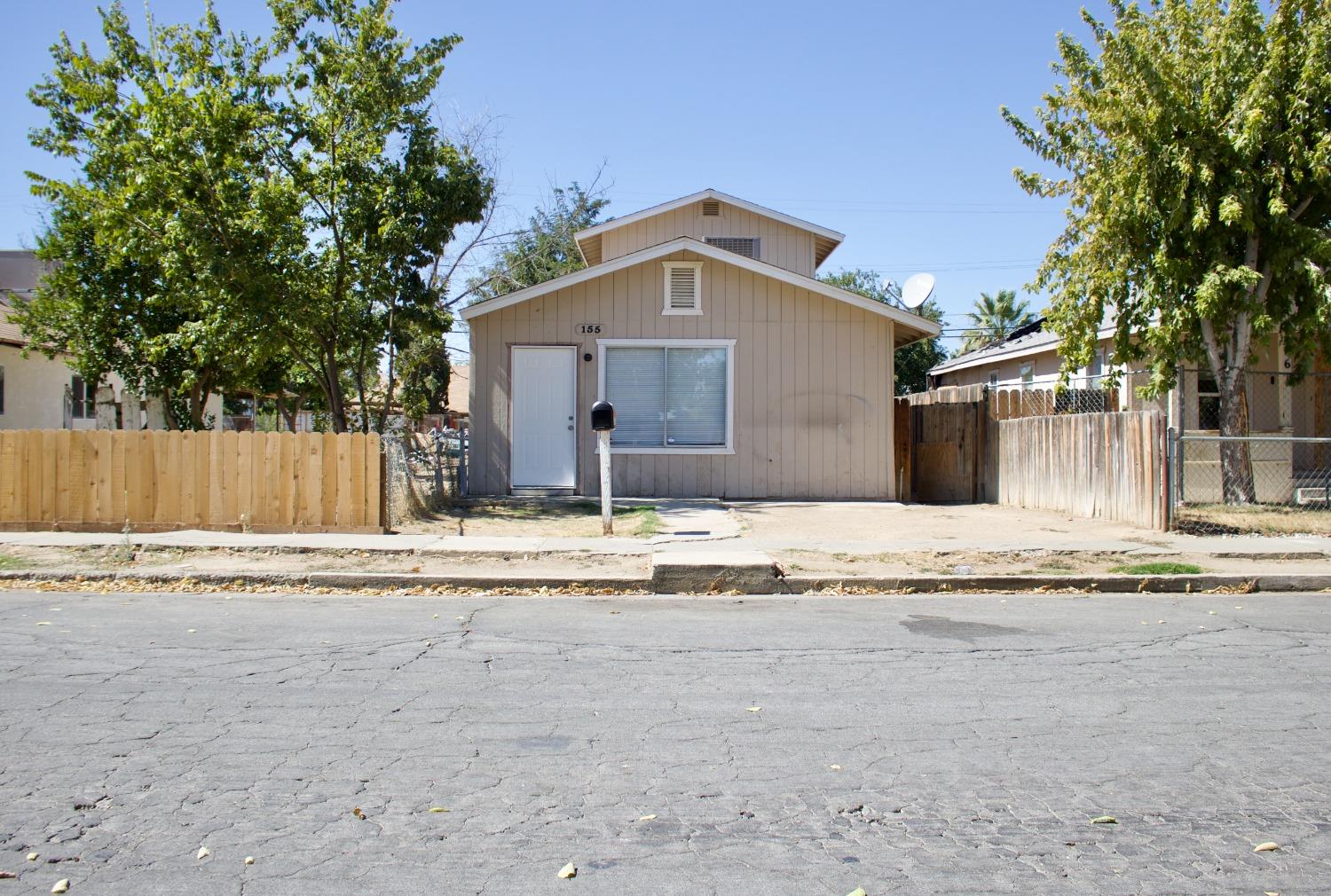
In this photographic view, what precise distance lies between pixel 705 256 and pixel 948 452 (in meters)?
5.99

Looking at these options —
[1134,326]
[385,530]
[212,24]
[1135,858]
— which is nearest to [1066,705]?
[1135,858]

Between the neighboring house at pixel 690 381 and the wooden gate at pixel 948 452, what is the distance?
203 cm

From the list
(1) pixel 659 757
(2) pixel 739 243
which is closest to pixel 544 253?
(2) pixel 739 243

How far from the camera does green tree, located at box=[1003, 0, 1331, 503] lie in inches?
547

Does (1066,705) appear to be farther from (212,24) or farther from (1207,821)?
(212,24)

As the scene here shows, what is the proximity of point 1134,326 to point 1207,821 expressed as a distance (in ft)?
46.0

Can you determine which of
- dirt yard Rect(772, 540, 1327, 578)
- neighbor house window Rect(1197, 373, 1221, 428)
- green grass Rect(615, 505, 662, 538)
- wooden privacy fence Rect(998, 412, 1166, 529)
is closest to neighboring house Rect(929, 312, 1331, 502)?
neighbor house window Rect(1197, 373, 1221, 428)

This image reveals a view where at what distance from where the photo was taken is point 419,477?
612 inches

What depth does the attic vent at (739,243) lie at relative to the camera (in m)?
21.7

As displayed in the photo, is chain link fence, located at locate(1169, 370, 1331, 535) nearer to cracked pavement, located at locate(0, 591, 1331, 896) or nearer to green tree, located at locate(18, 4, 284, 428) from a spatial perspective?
cracked pavement, located at locate(0, 591, 1331, 896)

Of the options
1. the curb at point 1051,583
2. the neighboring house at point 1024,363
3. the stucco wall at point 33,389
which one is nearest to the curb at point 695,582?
the curb at point 1051,583

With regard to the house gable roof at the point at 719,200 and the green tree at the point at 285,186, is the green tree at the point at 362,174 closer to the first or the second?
the green tree at the point at 285,186

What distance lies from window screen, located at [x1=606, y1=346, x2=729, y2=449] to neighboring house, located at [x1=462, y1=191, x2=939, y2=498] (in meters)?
0.02

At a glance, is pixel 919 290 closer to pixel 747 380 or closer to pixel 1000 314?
pixel 747 380
